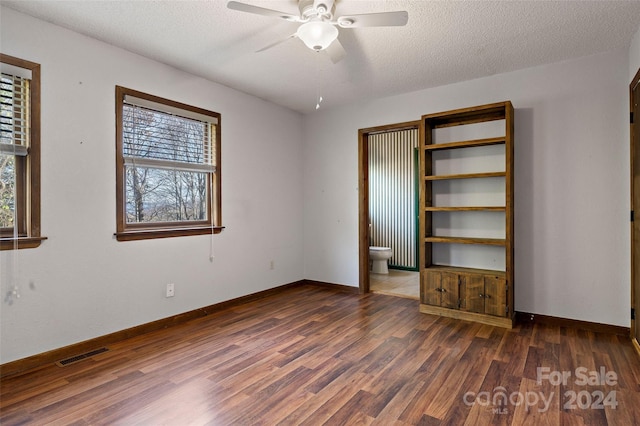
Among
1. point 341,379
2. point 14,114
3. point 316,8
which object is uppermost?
point 316,8

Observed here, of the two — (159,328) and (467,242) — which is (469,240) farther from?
(159,328)

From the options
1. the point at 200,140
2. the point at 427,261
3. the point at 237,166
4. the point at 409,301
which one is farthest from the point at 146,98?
the point at 409,301

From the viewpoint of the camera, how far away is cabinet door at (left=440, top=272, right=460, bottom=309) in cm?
347

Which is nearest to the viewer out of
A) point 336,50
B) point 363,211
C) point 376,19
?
point 376,19

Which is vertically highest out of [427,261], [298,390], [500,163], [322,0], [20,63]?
[322,0]

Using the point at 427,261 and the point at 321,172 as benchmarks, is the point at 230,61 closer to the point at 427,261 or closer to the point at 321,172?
the point at 321,172

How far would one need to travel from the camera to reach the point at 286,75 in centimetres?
354

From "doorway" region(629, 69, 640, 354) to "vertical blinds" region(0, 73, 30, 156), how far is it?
4.56 m

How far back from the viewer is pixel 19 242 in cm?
235

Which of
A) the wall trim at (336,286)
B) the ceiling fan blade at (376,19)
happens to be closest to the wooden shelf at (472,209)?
the wall trim at (336,286)

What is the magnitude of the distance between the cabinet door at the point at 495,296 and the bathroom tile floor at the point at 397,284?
0.99m

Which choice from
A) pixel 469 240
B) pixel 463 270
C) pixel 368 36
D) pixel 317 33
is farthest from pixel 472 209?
pixel 317 33

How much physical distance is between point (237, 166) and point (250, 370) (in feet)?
7.84

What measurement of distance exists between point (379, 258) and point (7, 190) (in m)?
4.73
